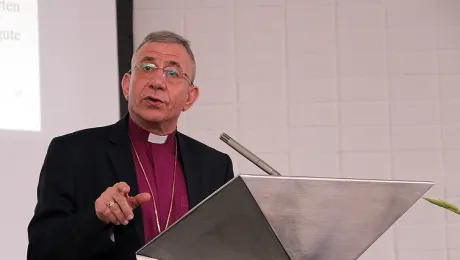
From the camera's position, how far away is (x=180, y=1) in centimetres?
310

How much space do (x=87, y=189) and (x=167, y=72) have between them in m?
0.38

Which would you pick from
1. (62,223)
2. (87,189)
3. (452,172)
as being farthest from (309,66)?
(62,223)

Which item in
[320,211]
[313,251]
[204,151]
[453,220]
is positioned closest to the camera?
[320,211]

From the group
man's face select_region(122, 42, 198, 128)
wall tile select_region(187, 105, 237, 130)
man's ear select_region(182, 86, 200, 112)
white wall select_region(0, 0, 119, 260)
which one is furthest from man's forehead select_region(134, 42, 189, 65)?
wall tile select_region(187, 105, 237, 130)

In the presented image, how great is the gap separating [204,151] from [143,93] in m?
0.28

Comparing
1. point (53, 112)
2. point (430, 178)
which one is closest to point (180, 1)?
point (53, 112)

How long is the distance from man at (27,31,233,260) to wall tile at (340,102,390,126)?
4.28 ft

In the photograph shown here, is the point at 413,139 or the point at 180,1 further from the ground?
the point at 180,1

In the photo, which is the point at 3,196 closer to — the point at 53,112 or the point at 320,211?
the point at 53,112

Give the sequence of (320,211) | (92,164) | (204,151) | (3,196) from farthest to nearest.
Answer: (3,196)
(204,151)
(92,164)
(320,211)

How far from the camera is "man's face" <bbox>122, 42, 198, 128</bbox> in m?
1.75

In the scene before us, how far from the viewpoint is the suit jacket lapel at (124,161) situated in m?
1.63

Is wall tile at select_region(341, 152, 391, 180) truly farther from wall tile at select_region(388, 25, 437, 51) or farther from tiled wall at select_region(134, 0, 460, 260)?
wall tile at select_region(388, 25, 437, 51)

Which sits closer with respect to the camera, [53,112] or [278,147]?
[53,112]
